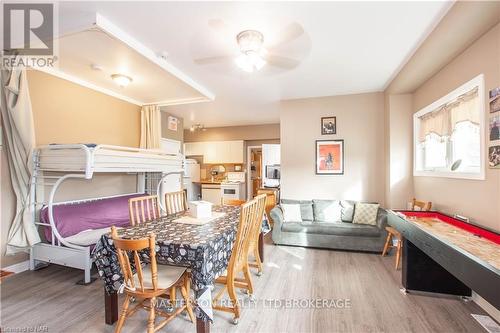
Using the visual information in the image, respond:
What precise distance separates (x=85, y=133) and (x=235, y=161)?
13.6 ft

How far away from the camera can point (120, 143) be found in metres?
4.45

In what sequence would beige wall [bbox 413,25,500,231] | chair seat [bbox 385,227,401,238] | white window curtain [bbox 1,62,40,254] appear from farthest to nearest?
chair seat [bbox 385,227,401,238] < white window curtain [bbox 1,62,40,254] < beige wall [bbox 413,25,500,231]

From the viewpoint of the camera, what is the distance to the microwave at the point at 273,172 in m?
6.84

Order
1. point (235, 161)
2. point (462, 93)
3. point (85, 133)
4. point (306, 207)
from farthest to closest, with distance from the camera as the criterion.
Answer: point (235, 161) < point (306, 207) < point (85, 133) < point (462, 93)

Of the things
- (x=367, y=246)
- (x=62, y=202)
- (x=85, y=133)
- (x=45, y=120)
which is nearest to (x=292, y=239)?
(x=367, y=246)

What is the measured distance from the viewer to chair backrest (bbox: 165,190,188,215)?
9.53 ft

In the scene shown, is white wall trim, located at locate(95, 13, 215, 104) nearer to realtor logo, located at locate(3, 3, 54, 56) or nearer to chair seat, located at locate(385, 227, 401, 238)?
realtor logo, located at locate(3, 3, 54, 56)

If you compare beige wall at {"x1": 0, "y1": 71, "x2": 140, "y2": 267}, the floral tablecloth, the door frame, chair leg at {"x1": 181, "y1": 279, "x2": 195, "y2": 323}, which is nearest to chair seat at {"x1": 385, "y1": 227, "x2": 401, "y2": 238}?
the floral tablecloth

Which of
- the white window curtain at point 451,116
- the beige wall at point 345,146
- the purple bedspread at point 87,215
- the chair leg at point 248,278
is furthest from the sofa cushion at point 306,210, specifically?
the purple bedspread at point 87,215

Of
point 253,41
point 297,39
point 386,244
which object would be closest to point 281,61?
point 297,39

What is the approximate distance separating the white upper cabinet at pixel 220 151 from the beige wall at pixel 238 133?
19cm

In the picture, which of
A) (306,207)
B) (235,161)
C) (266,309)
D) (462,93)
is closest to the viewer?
(266,309)

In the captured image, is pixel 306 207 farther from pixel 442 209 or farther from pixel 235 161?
pixel 235 161

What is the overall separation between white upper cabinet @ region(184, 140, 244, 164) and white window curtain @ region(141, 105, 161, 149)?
8.78ft
